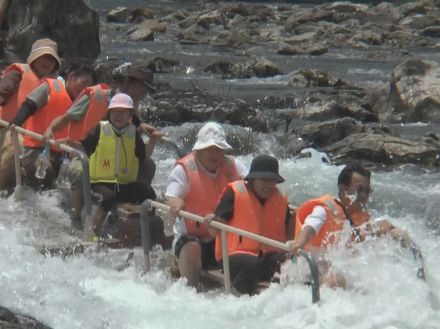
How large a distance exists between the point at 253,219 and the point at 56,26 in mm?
16780

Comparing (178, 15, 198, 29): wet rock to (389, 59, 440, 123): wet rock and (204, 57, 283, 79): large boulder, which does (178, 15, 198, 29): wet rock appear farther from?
(389, 59, 440, 123): wet rock

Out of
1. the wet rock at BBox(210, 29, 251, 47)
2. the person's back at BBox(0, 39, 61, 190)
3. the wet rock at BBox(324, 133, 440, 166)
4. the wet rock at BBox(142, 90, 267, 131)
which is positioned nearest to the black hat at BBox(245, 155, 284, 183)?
the person's back at BBox(0, 39, 61, 190)

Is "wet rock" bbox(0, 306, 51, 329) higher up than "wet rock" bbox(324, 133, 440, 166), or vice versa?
"wet rock" bbox(0, 306, 51, 329)

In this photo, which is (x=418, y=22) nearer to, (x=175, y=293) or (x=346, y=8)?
(x=346, y=8)

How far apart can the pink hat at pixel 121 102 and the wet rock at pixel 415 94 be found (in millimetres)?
12076

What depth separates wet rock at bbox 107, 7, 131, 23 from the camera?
4041cm

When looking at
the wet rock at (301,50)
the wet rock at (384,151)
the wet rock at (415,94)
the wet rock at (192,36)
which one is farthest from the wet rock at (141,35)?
the wet rock at (384,151)

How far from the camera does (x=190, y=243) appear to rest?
A: 304 inches

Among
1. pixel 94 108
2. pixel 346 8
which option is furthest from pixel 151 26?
pixel 94 108

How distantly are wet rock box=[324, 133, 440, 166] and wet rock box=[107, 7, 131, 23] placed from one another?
2427cm

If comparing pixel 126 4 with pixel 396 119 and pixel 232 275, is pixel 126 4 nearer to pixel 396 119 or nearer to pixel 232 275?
pixel 396 119

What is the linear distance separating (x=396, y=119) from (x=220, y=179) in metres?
12.7

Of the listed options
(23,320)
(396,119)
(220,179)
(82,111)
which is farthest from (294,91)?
(23,320)

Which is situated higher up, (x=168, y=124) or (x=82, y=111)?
(x=82, y=111)
